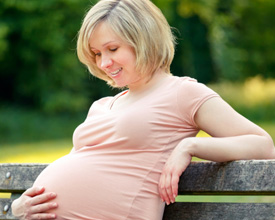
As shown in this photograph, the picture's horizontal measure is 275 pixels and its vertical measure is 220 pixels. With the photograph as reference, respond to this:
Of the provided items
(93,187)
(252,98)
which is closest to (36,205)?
(93,187)

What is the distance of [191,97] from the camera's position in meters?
2.66

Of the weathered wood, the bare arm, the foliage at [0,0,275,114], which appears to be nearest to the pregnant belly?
the bare arm

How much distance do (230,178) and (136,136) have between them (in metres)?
0.41

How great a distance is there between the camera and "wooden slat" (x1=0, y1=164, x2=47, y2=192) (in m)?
3.17

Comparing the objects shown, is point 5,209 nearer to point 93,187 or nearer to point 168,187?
point 93,187

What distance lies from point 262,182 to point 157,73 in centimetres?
66

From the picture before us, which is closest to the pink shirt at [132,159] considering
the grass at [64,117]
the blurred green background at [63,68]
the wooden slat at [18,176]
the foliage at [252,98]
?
the wooden slat at [18,176]

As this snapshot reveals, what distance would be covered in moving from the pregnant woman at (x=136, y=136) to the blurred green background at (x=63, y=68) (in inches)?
633

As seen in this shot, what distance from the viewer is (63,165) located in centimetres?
283

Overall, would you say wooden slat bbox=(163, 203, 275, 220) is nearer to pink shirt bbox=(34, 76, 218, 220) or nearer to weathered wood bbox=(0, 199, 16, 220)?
pink shirt bbox=(34, 76, 218, 220)

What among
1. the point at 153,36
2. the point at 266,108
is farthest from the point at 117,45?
the point at 266,108

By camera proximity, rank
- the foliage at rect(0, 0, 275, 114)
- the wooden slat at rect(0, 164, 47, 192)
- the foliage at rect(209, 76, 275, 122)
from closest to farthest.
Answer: the wooden slat at rect(0, 164, 47, 192)
the foliage at rect(209, 76, 275, 122)
the foliage at rect(0, 0, 275, 114)

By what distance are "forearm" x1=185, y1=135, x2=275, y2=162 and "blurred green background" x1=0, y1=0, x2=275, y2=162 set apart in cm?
1633

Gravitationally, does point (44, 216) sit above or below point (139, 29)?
below
